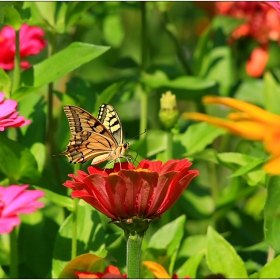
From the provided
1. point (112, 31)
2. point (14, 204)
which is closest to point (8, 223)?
point (14, 204)

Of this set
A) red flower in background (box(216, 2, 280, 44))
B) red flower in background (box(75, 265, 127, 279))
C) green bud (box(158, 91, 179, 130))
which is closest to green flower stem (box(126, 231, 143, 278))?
red flower in background (box(75, 265, 127, 279))

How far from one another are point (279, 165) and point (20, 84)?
0.50 meters

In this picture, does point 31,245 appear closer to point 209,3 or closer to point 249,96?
point 249,96

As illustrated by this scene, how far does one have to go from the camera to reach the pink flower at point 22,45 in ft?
2.89

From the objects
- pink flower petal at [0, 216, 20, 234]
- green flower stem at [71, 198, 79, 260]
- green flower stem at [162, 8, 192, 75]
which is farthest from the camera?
green flower stem at [162, 8, 192, 75]

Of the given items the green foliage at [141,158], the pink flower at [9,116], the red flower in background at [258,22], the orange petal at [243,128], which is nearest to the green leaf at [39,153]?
the green foliage at [141,158]

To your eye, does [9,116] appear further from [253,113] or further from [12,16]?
[253,113]

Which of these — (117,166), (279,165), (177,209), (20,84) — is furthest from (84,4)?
(279,165)

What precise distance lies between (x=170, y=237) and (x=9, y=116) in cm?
25

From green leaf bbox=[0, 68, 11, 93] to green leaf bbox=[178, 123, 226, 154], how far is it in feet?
0.85

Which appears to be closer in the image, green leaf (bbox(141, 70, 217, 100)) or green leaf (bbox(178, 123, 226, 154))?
green leaf (bbox(178, 123, 226, 154))

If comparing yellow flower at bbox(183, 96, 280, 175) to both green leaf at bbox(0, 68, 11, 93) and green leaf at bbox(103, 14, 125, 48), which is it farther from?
green leaf at bbox(103, 14, 125, 48)

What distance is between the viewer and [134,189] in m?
0.58

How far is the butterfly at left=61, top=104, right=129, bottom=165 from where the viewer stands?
29.2 inches
